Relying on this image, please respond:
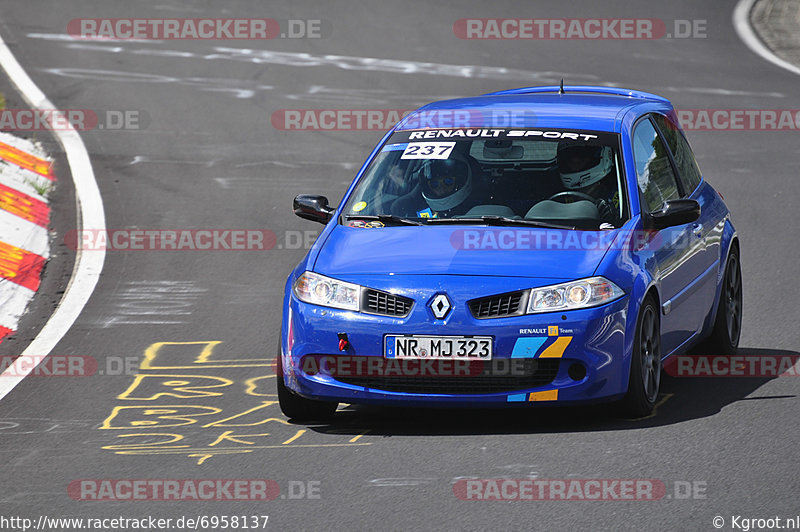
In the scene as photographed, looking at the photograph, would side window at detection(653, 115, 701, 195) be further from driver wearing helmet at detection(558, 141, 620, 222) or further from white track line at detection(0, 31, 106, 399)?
white track line at detection(0, 31, 106, 399)

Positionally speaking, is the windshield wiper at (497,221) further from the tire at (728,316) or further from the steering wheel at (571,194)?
the tire at (728,316)

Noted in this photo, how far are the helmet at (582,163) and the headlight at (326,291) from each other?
5.21 feet

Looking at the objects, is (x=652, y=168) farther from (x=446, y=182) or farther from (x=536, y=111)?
(x=446, y=182)

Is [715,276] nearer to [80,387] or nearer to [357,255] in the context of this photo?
[357,255]

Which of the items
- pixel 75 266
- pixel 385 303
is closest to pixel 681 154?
pixel 385 303

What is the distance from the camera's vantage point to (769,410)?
7.80 m

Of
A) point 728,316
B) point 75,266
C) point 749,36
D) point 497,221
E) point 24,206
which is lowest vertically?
point 75,266

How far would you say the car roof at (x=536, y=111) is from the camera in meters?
8.71

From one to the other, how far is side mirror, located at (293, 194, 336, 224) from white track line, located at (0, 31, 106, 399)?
6.94 feet

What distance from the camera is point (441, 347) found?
23.9ft

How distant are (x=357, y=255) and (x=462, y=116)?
1627 millimetres

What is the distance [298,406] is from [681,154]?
3.31m

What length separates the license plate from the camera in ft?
23.7

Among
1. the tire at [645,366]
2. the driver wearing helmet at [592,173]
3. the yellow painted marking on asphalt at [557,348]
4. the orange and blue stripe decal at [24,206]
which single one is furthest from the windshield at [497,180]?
the orange and blue stripe decal at [24,206]
